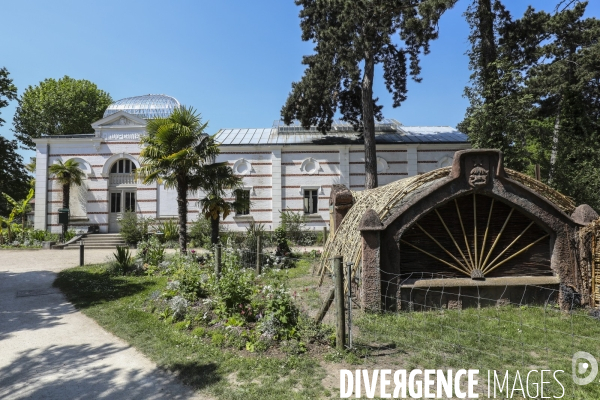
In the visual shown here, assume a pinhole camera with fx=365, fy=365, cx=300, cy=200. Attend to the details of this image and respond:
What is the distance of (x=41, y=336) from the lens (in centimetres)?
709

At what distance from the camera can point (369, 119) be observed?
2033 cm

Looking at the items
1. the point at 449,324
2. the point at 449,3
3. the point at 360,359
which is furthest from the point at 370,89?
the point at 360,359

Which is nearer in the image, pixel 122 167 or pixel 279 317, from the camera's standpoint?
pixel 279 317

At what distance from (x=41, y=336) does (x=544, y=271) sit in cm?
1063

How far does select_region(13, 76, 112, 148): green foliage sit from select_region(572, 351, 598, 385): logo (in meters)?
40.3

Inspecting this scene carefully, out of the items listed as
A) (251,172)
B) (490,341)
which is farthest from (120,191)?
(490,341)

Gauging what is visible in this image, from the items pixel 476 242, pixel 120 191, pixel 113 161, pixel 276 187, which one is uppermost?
pixel 113 161

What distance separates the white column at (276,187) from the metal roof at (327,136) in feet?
3.42

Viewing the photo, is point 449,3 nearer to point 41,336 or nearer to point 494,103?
point 494,103

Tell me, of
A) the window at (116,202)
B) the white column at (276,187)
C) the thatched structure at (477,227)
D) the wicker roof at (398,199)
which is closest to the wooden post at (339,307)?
Result: the thatched structure at (477,227)

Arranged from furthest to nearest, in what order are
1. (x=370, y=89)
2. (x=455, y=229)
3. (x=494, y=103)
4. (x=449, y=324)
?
(x=370, y=89), (x=494, y=103), (x=455, y=229), (x=449, y=324)

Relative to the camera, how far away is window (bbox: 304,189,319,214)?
946 inches

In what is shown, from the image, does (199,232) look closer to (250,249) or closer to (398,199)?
(250,249)

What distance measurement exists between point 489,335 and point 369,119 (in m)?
15.6
